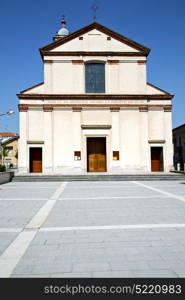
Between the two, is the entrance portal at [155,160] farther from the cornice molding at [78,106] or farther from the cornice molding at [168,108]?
the cornice molding at [78,106]

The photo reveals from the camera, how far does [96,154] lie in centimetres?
2527

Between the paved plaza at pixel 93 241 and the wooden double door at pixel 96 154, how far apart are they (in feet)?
54.5

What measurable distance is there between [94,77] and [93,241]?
22.4 meters

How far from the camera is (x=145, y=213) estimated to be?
7.47 meters

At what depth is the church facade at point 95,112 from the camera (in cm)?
2427

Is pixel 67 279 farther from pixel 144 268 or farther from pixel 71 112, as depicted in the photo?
pixel 71 112

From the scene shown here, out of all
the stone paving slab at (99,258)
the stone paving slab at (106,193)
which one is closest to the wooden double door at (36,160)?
the stone paving slab at (106,193)

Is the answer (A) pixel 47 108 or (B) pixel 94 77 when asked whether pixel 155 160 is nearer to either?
(B) pixel 94 77

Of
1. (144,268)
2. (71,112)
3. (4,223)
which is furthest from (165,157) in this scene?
(144,268)

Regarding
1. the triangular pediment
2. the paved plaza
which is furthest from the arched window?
the paved plaza

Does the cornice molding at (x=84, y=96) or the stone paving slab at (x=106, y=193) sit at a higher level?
the cornice molding at (x=84, y=96)

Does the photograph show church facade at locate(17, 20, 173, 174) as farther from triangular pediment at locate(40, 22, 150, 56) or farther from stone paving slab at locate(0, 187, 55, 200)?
stone paving slab at locate(0, 187, 55, 200)

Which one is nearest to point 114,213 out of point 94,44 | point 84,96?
point 84,96

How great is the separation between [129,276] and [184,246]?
163 cm
